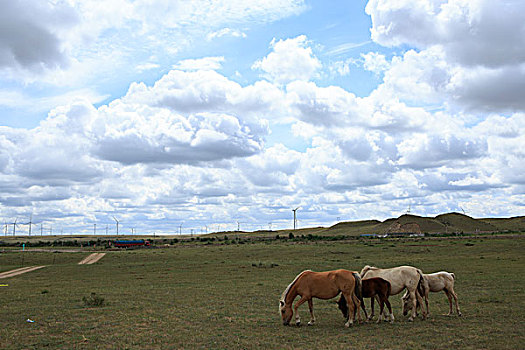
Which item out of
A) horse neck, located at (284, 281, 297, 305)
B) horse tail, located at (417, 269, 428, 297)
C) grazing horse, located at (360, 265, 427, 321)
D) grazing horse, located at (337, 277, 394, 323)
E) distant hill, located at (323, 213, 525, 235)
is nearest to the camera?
horse neck, located at (284, 281, 297, 305)

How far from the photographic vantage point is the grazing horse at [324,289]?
1531 centimetres

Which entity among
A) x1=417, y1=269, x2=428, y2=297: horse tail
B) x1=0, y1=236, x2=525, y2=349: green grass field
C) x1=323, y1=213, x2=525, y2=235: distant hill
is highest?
x1=323, y1=213, x2=525, y2=235: distant hill

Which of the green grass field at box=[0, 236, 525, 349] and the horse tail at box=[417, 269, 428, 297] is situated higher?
the horse tail at box=[417, 269, 428, 297]

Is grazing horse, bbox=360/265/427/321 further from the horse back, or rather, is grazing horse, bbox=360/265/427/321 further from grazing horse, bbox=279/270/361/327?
grazing horse, bbox=279/270/361/327

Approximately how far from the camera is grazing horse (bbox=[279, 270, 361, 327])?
15.3 meters

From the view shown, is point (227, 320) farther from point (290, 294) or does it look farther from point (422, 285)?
point (422, 285)

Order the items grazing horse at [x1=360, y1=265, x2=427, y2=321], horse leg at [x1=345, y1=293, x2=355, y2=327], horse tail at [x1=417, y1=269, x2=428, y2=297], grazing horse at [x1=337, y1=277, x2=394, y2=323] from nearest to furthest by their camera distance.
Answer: horse leg at [x1=345, y1=293, x2=355, y2=327]
grazing horse at [x1=337, y1=277, x2=394, y2=323]
grazing horse at [x1=360, y1=265, x2=427, y2=321]
horse tail at [x1=417, y1=269, x2=428, y2=297]

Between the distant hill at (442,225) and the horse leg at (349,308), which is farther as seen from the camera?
the distant hill at (442,225)

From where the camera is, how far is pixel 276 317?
682 inches

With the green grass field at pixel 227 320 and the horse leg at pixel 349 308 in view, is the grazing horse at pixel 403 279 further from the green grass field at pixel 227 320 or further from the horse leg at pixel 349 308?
the horse leg at pixel 349 308

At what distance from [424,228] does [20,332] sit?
156 metres

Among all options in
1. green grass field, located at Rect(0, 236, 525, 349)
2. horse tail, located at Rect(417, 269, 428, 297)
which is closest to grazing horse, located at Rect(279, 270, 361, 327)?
green grass field, located at Rect(0, 236, 525, 349)

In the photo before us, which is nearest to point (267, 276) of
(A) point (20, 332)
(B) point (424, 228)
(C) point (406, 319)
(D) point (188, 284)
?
(D) point (188, 284)

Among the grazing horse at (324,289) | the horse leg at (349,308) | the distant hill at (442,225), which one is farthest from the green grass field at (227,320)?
the distant hill at (442,225)
